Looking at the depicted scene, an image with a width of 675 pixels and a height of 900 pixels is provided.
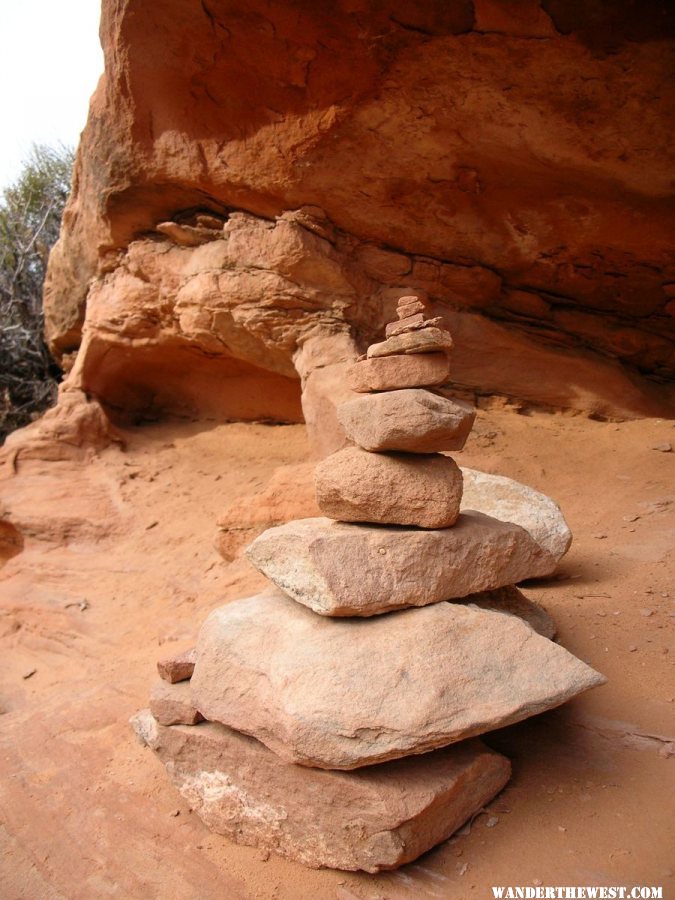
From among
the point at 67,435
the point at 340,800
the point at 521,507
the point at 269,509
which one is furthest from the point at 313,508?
the point at 67,435

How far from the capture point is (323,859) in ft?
6.64

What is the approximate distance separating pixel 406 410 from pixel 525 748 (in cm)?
125

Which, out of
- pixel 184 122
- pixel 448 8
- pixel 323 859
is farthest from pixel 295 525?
pixel 184 122

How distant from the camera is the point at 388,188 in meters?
4.96

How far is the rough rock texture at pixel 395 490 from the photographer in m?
2.38

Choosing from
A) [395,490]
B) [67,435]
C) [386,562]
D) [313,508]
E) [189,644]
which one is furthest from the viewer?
[67,435]

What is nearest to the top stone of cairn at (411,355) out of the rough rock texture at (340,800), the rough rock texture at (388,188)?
the rough rock texture at (340,800)

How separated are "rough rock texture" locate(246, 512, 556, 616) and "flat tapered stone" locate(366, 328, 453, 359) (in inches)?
26.2

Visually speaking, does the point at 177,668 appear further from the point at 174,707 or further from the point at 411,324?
the point at 411,324

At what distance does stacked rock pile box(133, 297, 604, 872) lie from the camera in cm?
Result: 194

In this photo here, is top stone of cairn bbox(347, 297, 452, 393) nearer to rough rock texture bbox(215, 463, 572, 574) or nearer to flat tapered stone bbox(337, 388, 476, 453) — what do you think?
flat tapered stone bbox(337, 388, 476, 453)

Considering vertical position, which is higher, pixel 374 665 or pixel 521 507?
pixel 521 507

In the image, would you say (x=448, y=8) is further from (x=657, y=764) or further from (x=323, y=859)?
(x=323, y=859)

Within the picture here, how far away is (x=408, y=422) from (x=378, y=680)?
2.84ft
